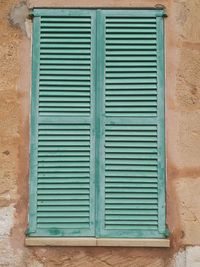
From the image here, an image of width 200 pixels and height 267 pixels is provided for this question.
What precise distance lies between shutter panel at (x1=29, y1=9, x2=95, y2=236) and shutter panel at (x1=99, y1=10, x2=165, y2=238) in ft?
0.39

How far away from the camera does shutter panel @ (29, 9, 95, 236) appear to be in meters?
4.29

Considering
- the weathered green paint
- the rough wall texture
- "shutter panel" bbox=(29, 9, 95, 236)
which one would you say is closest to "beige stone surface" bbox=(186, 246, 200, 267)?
the rough wall texture

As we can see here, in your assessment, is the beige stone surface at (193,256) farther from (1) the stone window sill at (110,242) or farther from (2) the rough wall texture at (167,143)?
(1) the stone window sill at (110,242)

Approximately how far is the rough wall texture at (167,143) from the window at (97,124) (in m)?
0.08

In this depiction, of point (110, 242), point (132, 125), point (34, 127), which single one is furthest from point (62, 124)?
point (110, 242)

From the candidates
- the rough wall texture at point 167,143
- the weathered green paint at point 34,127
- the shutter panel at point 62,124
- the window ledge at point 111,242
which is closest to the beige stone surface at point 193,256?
the rough wall texture at point 167,143

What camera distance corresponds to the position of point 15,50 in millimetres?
4496

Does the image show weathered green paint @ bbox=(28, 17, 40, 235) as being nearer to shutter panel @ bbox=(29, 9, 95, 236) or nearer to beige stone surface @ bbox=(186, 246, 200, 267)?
shutter panel @ bbox=(29, 9, 95, 236)

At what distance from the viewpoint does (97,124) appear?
438 centimetres

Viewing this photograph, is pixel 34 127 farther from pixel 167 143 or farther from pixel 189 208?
pixel 189 208

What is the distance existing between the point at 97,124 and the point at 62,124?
0.91ft

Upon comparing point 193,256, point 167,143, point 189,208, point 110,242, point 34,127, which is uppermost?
point 34,127

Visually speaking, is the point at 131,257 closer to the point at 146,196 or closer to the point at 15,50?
the point at 146,196

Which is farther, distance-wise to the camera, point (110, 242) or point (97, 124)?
point (97, 124)
